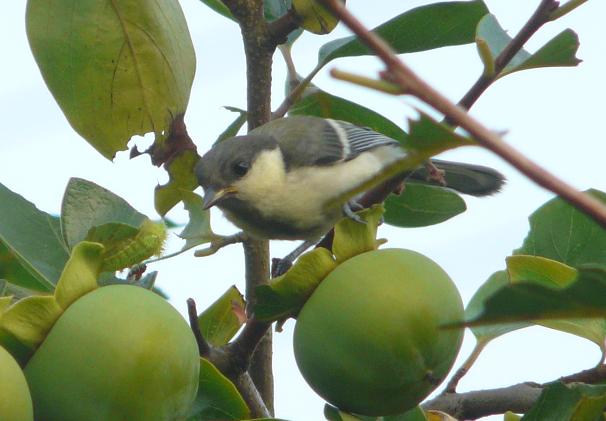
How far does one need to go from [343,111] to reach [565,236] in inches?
34.2

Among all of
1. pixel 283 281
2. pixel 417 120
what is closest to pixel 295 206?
pixel 283 281

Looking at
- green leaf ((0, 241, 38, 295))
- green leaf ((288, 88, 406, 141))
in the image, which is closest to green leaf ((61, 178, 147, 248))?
green leaf ((0, 241, 38, 295))

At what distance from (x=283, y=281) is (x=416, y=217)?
2.95 feet

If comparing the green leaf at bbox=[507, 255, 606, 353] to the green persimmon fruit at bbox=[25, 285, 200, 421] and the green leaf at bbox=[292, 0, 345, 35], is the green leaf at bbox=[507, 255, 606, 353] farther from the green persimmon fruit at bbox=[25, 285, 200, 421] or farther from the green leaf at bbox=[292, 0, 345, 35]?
the green leaf at bbox=[292, 0, 345, 35]

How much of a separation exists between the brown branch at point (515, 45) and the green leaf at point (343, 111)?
1171 millimetres

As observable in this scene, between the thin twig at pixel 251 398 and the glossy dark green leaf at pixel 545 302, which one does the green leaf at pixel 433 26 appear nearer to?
the thin twig at pixel 251 398

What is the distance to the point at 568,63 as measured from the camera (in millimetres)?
1494

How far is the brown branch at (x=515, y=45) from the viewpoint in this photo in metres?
1.21

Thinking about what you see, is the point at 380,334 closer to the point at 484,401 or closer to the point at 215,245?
the point at 484,401

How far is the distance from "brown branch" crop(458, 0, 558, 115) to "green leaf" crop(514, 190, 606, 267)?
0.62 metres

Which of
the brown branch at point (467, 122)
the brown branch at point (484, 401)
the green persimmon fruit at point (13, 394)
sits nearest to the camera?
the brown branch at point (467, 122)

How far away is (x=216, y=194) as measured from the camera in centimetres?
317

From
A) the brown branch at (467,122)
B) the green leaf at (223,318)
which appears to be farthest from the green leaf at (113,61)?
the brown branch at (467,122)

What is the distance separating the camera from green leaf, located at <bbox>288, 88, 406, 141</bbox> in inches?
102
